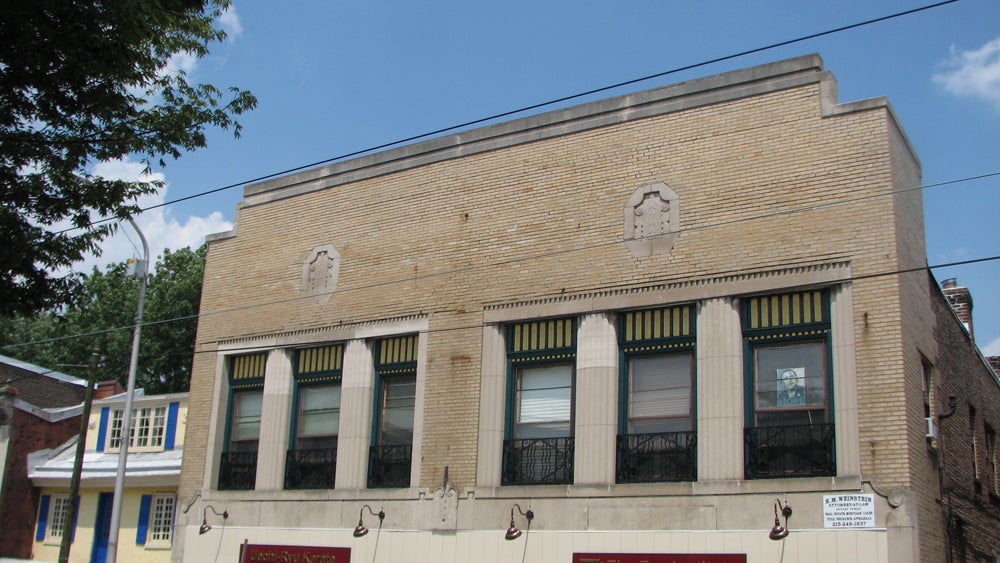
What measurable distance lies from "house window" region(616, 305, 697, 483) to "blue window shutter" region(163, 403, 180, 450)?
16.3 metres

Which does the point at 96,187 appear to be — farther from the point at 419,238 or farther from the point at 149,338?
the point at 149,338

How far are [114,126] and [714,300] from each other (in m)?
9.45

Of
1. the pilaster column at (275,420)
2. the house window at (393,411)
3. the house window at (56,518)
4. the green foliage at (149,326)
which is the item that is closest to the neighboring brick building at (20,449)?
the house window at (56,518)

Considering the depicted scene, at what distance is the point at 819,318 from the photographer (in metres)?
16.1

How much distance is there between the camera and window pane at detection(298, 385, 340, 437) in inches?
840

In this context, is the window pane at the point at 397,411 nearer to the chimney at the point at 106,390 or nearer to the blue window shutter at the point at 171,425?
the blue window shutter at the point at 171,425

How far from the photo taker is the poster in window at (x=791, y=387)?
16.2 meters

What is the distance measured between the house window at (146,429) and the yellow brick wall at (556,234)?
741 cm

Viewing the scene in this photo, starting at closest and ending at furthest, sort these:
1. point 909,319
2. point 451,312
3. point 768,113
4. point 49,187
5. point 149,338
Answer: point 49,187, point 909,319, point 768,113, point 451,312, point 149,338

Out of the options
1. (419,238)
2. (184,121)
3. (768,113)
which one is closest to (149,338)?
(419,238)

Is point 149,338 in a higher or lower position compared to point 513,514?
higher

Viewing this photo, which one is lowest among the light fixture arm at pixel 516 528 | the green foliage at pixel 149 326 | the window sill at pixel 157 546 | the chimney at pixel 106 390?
the window sill at pixel 157 546

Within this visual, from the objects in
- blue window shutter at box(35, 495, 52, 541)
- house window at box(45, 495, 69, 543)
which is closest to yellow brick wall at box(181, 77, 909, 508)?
house window at box(45, 495, 69, 543)

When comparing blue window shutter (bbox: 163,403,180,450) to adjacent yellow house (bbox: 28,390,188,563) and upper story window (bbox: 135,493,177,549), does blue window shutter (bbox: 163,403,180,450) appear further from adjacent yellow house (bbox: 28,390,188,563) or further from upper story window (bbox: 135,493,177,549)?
upper story window (bbox: 135,493,177,549)
